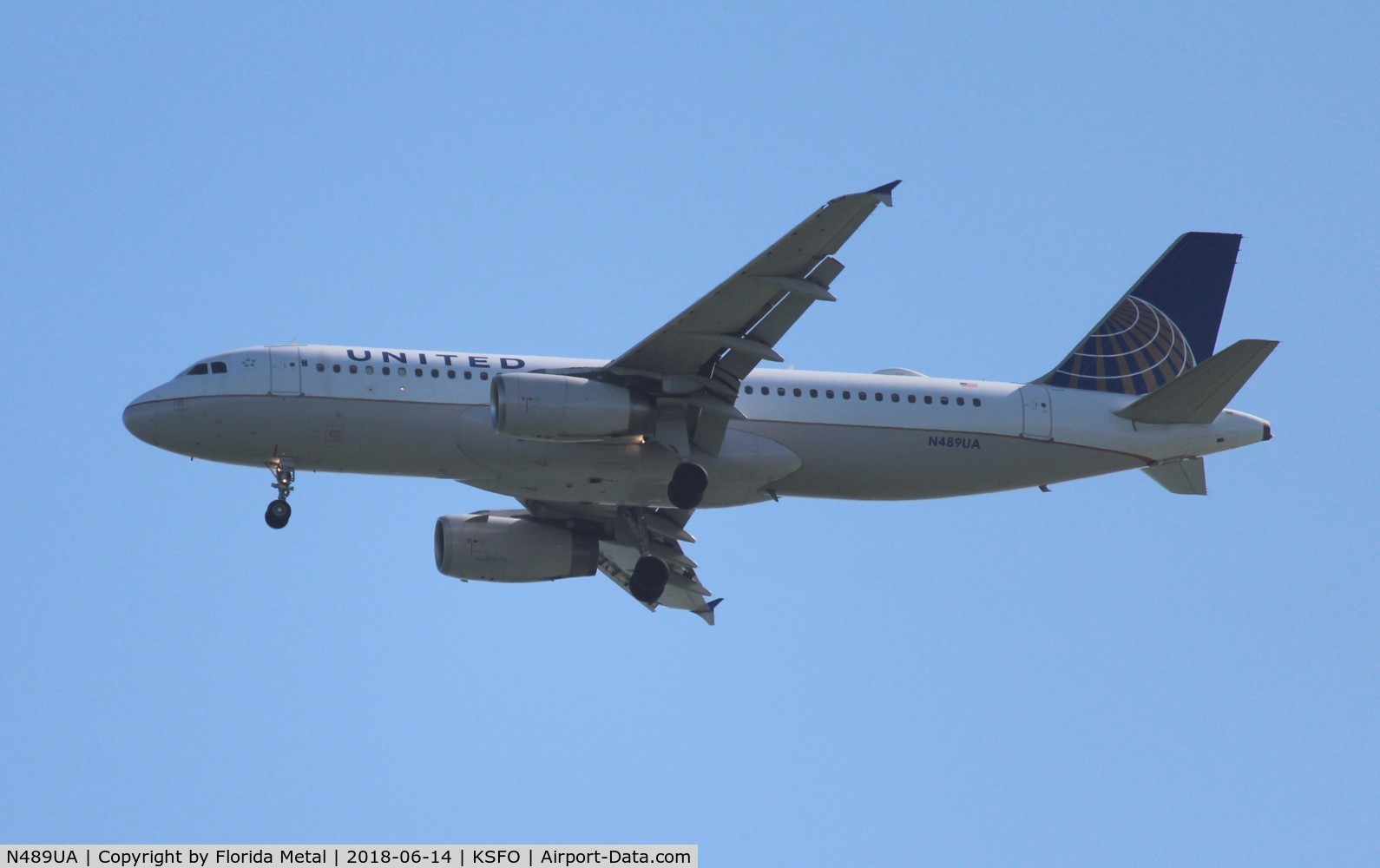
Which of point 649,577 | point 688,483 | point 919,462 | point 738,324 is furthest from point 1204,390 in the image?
point 649,577

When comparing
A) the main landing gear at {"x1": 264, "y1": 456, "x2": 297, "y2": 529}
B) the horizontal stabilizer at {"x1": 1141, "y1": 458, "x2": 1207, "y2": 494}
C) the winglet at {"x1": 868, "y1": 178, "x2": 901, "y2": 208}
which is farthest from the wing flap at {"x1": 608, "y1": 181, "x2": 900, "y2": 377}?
the horizontal stabilizer at {"x1": 1141, "y1": 458, "x2": 1207, "y2": 494}

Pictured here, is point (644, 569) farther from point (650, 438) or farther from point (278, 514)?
point (278, 514)

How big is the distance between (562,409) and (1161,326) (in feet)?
54.8

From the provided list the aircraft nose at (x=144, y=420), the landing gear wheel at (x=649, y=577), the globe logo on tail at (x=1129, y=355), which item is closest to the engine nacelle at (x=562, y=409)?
the landing gear wheel at (x=649, y=577)

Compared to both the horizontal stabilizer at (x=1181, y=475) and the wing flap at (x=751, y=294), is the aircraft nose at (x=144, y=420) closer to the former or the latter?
the wing flap at (x=751, y=294)

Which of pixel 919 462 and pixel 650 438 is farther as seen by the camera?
pixel 919 462

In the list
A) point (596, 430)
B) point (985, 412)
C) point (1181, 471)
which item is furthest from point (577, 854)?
point (1181, 471)

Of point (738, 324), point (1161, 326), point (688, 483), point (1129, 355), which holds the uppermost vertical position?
point (1161, 326)

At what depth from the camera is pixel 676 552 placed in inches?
1740

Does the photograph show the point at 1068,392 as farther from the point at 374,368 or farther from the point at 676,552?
the point at 374,368

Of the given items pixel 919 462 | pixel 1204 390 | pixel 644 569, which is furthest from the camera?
pixel 644 569

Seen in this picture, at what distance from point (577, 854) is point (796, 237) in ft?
40.3

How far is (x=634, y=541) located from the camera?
4325cm

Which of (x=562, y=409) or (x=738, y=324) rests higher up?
(x=738, y=324)
